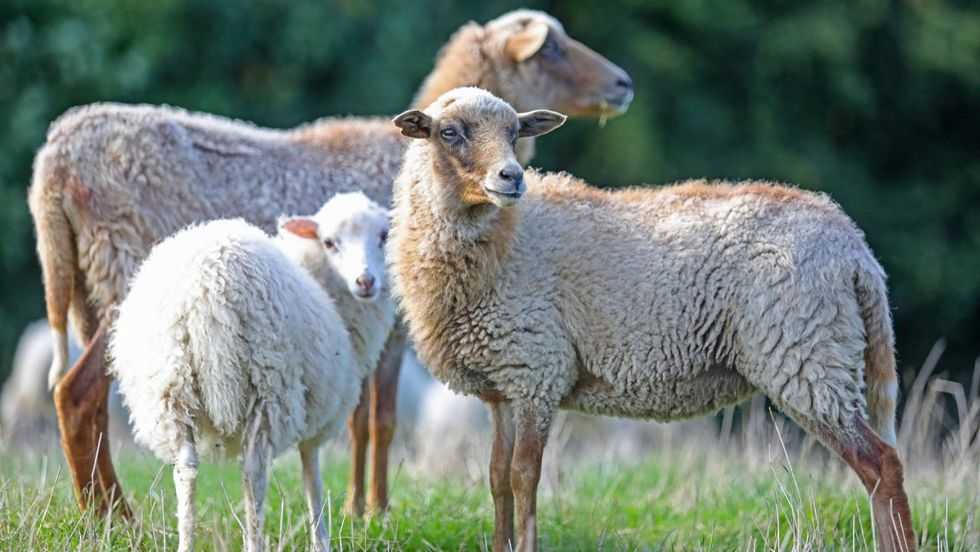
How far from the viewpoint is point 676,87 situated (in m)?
19.5

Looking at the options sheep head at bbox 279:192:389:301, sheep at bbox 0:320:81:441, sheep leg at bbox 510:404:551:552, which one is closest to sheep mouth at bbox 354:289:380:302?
sheep head at bbox 279:192:389:301

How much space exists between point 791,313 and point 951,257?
1323 cm

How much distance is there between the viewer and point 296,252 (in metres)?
6.49

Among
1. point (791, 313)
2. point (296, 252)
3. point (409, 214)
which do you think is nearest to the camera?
point (791, 313)

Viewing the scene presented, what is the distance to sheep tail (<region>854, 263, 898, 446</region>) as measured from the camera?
5.56m

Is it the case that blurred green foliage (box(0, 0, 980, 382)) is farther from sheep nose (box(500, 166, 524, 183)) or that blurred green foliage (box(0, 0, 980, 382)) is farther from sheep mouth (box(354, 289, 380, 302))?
sheep nose (box(500, 166, 524, 183))

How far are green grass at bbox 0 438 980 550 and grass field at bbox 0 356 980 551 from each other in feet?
0.04

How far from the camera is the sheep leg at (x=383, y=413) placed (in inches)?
276

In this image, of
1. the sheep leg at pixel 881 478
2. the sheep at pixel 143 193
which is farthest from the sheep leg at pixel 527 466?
the sheep at pixel 143 193

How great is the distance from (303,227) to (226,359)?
4.98 feet

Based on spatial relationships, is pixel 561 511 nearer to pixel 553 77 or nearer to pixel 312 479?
pixel 312 479

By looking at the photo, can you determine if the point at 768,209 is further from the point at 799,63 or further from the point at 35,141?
the point at 799,63

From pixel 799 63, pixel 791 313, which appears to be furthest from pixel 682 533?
pixel 799 63

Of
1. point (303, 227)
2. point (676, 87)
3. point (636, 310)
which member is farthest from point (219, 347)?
point (676, 87)
